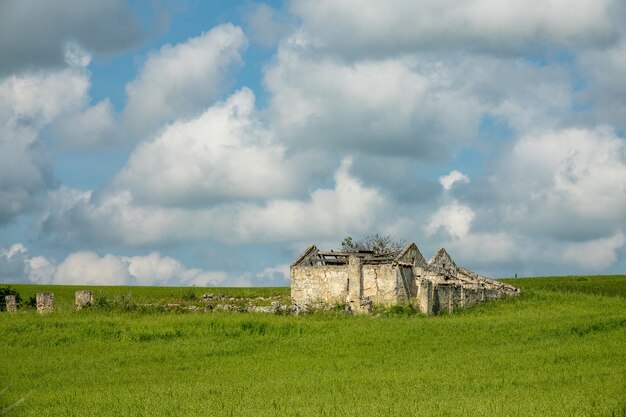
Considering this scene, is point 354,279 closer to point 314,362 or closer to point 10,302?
point 314,362

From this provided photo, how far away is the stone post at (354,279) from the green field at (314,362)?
3.27 m

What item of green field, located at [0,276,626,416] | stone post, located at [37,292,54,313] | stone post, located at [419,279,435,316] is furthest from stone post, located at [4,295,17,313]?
stone post, located at [419,279,435,316]

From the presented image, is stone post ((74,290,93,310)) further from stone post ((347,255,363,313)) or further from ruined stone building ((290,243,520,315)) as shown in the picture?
stone post ((347,255,363,313))

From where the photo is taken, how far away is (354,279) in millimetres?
43531

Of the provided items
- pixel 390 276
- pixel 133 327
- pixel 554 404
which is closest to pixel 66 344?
pixel 133 327

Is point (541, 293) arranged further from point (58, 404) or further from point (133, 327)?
point (58, 404)

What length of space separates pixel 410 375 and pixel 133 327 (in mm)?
14098

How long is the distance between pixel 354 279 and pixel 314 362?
15.7 metres

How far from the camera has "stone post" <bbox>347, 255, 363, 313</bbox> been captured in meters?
43.4

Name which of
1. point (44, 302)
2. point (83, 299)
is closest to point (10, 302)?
point (44, 302)

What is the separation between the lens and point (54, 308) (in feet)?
127

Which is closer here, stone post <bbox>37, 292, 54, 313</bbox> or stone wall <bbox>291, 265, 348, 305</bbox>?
stone post <bbox>37, 292, 54, 313</bbox>

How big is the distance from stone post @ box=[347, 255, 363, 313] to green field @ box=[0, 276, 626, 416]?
10.7 feet

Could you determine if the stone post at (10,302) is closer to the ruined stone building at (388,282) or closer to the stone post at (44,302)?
the stone post at (44,302)
